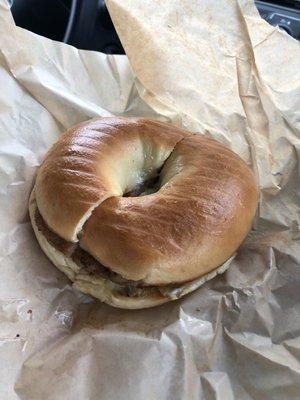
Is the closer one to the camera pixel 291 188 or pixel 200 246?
pixel 200 246

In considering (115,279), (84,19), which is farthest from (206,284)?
(84,19)

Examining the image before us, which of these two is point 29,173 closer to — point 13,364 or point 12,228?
point 12,228

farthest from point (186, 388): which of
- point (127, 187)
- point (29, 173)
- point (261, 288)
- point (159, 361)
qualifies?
point (29, 173)

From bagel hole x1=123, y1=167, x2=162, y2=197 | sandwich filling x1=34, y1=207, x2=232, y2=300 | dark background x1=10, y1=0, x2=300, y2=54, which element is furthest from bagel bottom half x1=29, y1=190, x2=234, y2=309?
dark background x1=10, y1=0, x2=300, y2=54

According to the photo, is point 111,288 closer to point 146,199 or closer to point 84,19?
point 146,199

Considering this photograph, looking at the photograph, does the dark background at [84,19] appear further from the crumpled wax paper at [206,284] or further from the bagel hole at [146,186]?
the bagel hole at [146,186]

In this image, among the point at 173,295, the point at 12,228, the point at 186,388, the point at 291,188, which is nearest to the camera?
the point at 186,388
